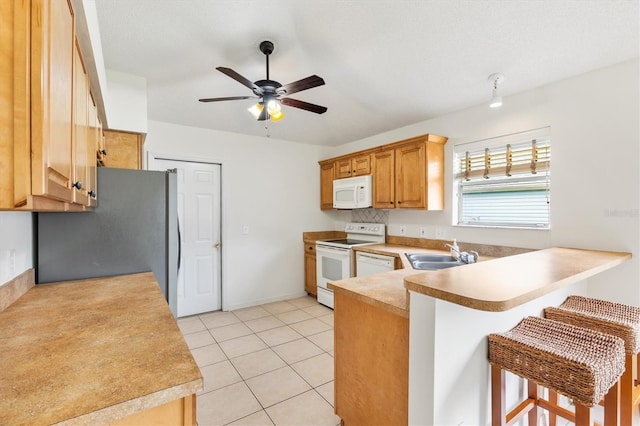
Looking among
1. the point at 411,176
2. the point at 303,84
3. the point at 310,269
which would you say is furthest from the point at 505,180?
the point at 310,269

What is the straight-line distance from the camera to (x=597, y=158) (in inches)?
90.3

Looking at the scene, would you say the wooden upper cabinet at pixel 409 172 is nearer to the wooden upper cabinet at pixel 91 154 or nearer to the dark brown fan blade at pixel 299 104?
the dark brown fan blade at pixel 299 104

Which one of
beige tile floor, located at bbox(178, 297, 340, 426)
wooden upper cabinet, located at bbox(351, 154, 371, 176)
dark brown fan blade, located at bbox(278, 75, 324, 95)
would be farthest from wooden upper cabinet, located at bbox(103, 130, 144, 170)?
wooden upper cabinet, located at bbox(351, 154, 371, 176)

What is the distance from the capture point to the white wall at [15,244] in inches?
54.1

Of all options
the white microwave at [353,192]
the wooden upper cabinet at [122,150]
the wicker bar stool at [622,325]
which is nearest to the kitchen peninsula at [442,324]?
the wicker bar stool at [622,325]

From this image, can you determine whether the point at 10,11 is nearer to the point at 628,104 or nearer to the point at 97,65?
the point at 97,65

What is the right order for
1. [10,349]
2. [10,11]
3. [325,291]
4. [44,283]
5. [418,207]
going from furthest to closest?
1. [325,291]
2. [418,207]
3. [44,283]
4. [10,349]
5. [10,11]

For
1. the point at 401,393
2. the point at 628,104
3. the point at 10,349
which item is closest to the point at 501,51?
the point at 628,104

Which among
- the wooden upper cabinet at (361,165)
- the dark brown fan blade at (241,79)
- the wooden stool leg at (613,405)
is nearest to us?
the wooden stool leg at (613,405)

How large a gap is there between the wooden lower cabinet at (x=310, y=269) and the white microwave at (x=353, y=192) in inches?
30.5

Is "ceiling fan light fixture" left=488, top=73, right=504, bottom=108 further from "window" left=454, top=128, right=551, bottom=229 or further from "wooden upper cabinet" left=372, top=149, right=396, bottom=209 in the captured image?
"wooden upper cabinet" left=372, top=149, right=396, bottom=209

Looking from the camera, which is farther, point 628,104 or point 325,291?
point 325,291

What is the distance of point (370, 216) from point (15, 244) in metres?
3.63

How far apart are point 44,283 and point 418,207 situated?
3175mm
